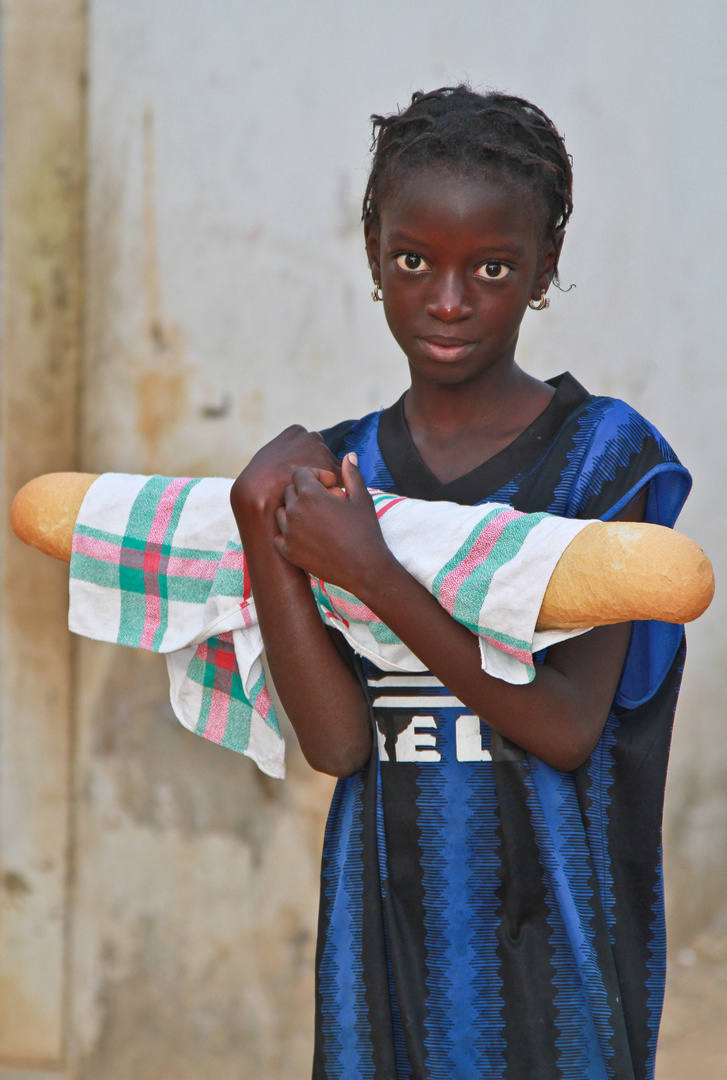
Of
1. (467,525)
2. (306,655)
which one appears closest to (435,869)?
→ (306,655)

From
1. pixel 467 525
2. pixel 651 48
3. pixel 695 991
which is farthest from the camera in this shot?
pixel 695 991

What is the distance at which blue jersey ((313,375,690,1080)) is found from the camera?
3.43 feet

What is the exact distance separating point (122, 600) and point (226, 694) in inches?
5.7

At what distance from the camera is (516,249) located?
1.06 metres

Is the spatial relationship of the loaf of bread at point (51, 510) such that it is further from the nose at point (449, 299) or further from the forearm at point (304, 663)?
the nose at point (449, 299)

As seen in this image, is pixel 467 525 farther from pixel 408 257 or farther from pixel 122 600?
pixel 122 600

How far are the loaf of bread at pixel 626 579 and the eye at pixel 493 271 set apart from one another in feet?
0.94

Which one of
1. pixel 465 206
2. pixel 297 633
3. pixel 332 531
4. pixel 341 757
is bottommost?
pixel 341 757

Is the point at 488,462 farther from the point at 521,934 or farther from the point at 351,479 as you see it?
the point at 521,934

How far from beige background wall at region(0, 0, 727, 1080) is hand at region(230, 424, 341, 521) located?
38.5 inches

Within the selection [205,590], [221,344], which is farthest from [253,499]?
[221,344]

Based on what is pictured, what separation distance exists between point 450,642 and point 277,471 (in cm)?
23

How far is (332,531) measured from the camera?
3.27 feet

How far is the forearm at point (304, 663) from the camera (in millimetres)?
1072
